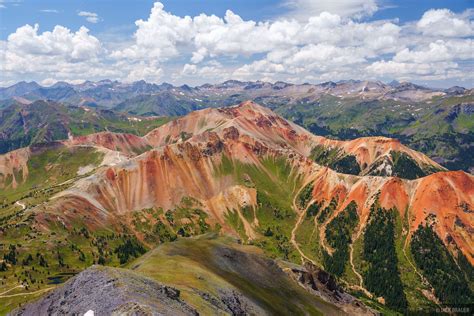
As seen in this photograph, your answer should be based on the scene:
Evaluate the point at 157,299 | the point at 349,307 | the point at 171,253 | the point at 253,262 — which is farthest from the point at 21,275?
the point at 349,307

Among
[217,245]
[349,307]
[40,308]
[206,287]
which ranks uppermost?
[40,308]

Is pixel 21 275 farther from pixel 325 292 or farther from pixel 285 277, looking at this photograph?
pixel 325 292

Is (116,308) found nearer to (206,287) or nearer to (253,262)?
(206,287)

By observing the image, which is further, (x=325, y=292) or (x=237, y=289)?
(x=325, y=292)

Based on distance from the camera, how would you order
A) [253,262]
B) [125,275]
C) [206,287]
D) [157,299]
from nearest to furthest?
[157,299], [125,275], [206,287], [253,262]

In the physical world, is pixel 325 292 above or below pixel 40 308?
below

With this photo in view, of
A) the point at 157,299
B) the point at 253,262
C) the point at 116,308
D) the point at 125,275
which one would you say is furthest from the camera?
the point at 253,262

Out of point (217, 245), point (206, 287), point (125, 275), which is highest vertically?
point (125, 275)

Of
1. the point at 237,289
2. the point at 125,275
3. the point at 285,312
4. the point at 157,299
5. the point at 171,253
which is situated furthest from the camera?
the point at 171,253

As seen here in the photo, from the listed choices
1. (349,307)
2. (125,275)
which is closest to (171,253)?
(125,275)

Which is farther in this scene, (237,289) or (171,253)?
(171,253)
